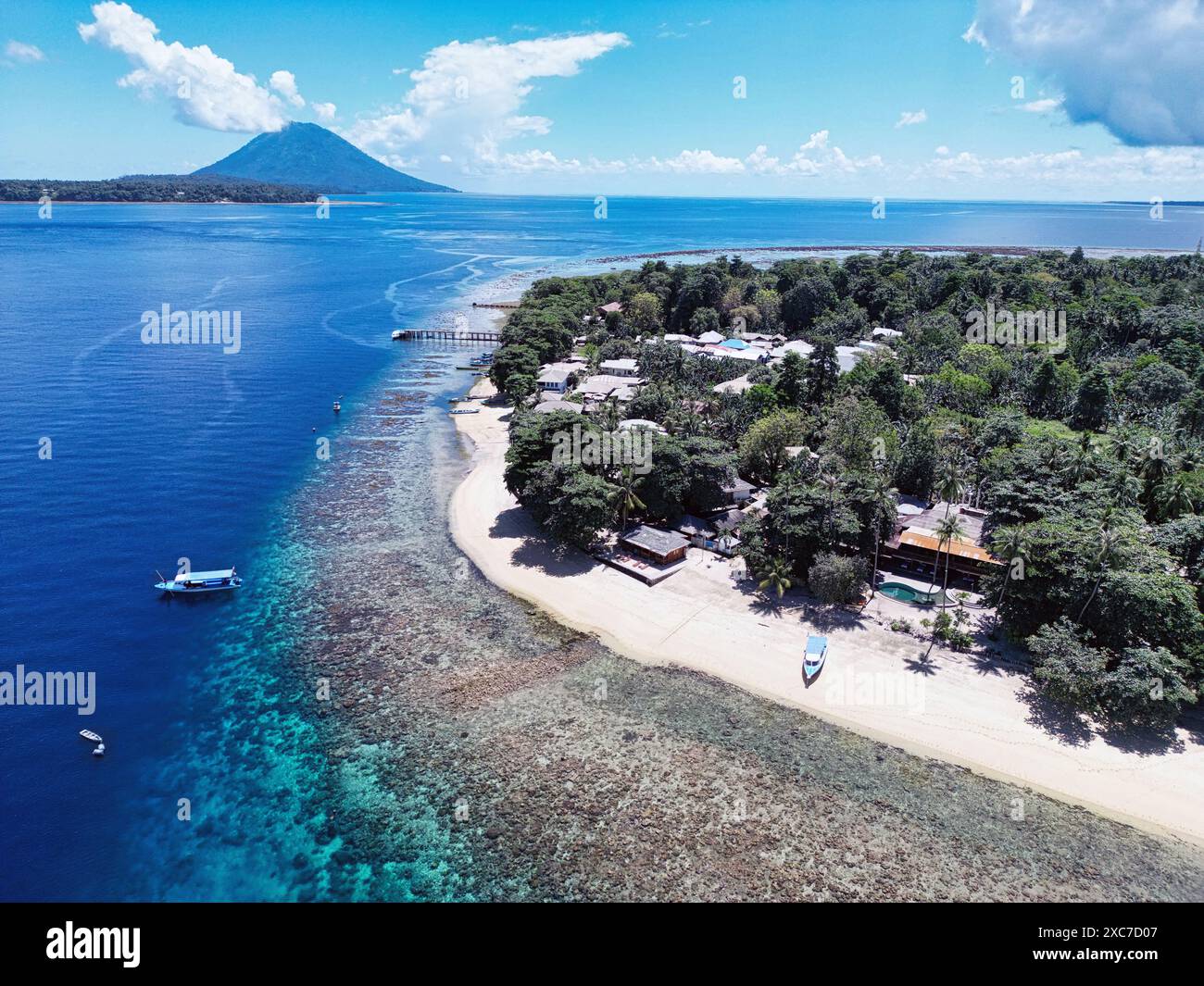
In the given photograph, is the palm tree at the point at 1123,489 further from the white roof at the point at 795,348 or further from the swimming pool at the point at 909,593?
the white roof at the point at 795,348

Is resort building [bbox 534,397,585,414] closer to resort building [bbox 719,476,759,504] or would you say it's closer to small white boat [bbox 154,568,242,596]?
resort building [bbox 719,476,759,504]

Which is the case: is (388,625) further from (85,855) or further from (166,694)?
(85,855)

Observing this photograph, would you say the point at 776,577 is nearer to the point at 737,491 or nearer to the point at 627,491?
the point at 737,491

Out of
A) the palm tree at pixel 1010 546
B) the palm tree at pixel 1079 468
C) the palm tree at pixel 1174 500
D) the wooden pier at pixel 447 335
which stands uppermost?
→ the wooden pier at pixel 447 335

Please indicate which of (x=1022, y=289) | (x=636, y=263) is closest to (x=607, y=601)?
(x=1022, y=289)

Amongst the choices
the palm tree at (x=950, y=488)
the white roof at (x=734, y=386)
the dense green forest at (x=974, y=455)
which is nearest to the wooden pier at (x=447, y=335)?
the dense green forest at (x=974, y=455)

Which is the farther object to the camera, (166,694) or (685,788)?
(166,694)
